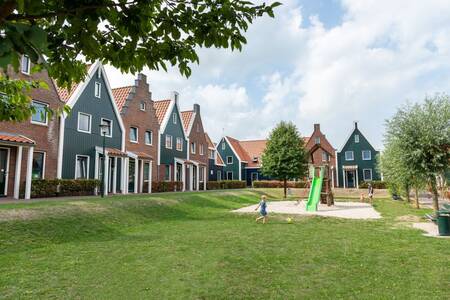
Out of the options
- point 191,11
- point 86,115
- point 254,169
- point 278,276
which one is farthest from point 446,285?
point 254,169

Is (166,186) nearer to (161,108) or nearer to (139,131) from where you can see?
(139,131)

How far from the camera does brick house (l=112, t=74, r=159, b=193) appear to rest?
2730cm

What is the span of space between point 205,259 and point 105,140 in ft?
61.9

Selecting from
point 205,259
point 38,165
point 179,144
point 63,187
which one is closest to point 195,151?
point 179,144

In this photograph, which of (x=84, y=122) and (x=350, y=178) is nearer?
(x=84, y=122)

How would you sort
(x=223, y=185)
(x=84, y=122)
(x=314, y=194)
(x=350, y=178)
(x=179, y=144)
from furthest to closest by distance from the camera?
(x=350, y=178) → (x=223, y=185) → (x=179, y=144) → (x=84, y=122) → (x=314, y=194)

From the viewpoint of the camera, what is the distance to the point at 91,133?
2336 cm

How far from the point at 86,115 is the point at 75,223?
13.5m

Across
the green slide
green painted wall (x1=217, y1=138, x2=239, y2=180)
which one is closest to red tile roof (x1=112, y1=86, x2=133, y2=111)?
the green slide

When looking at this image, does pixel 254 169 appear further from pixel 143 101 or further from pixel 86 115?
pixel 86 115

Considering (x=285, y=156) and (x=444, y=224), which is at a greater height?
(x=285, y=156)

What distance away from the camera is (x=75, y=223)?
37.4ft

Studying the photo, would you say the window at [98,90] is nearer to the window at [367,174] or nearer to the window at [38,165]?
the window at [38,165]

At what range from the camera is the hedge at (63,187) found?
18188mm
